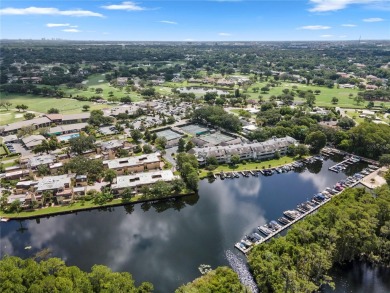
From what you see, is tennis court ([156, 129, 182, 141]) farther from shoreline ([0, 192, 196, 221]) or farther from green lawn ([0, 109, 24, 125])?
green lawn ([0, 109, 24, 125])

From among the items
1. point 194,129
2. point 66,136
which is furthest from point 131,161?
point 194,129

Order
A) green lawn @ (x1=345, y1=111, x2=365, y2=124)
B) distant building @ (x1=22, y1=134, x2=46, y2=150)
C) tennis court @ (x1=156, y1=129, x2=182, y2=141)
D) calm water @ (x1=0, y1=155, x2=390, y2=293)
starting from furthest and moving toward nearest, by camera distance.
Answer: green lawn @ (x1=345, y1=111, x2=365, y2=124) < tennis court @ (x1=156, y1=129, x2=182, y2=141) < distant building @ (x1=22, y1=134, x2=46, y2=150) < calm water @ (x1=0, y1=155, x2=390, y2=293)

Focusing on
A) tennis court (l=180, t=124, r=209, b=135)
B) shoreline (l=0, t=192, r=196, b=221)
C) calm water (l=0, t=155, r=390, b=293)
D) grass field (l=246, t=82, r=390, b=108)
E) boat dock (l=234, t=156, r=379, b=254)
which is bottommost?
calm water (l=0, t=155, r=390, b=293)

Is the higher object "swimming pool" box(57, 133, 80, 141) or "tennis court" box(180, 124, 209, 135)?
"swimming pool" box(57, 133, 80, 141)

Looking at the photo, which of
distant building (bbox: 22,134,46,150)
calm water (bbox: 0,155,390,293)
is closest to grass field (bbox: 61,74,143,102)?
distant building (bbox: 22,134,46,150)

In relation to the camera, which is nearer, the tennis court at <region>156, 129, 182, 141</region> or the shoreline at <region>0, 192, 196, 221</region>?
the shoreline at <region>0, 192, 196, 221</region>

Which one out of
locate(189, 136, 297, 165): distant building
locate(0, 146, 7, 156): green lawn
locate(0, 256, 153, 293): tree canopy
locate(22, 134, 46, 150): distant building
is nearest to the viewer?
locate(0, 256, 153, 293): tree canopy

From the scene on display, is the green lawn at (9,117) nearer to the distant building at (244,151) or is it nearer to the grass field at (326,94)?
the distant building at (244,151)

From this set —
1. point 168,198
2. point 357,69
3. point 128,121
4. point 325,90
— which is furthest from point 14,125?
point 357,69
